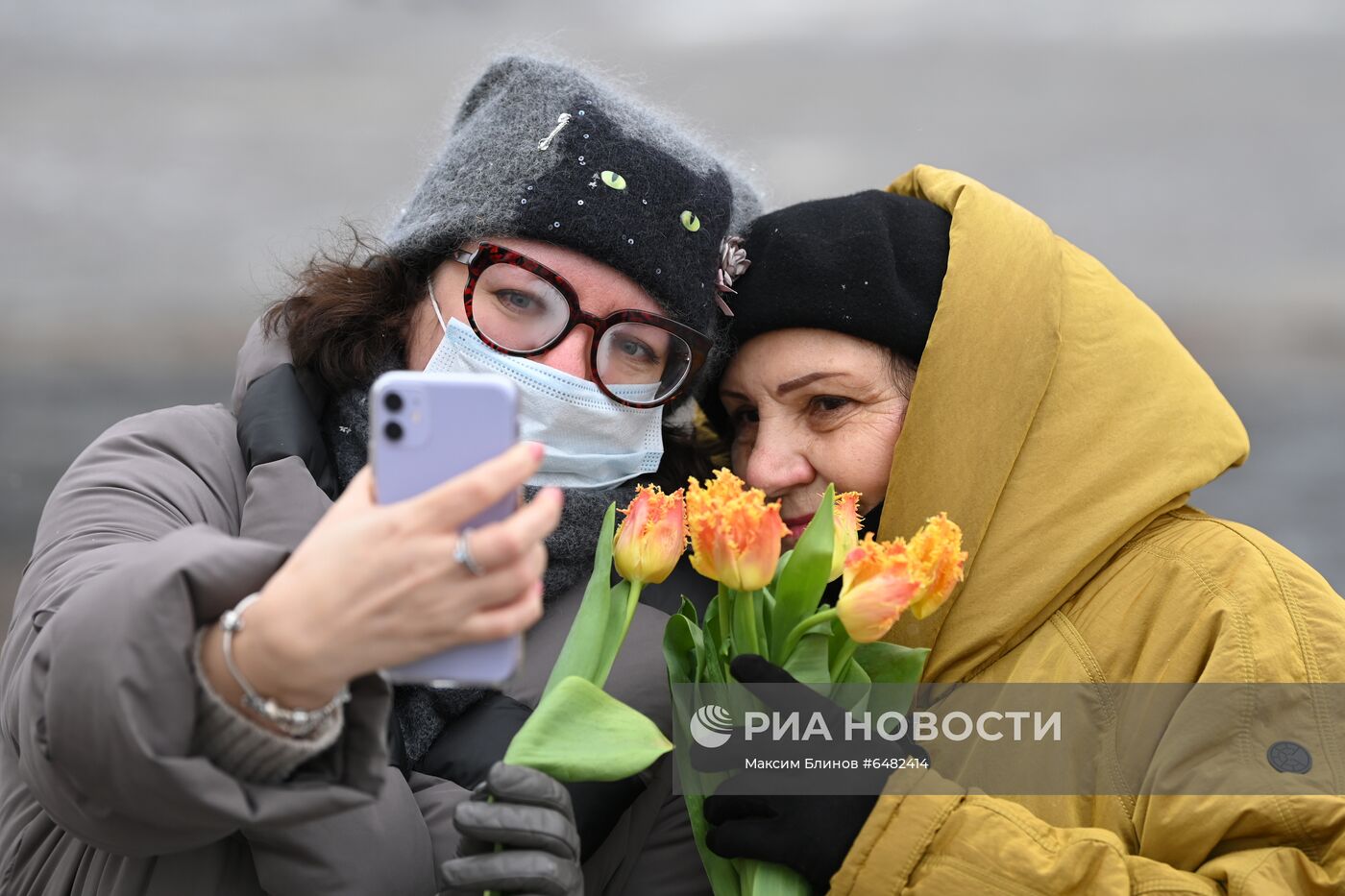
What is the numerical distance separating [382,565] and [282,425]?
0.91m

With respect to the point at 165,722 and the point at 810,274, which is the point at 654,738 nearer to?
the point at 165,722

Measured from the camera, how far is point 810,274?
2.06 m

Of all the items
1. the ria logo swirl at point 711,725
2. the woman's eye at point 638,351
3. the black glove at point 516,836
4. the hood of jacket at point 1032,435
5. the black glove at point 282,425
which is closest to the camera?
the black glove at point 516,836

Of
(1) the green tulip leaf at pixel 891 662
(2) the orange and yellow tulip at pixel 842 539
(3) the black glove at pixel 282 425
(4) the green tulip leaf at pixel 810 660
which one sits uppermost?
(2) the orange and yellow tulip at pixel 842 539

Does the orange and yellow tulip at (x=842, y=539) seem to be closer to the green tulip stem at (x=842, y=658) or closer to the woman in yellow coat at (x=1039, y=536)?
the green tulip stem at (x=842, y=658)

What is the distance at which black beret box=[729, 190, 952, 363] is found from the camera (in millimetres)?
2031

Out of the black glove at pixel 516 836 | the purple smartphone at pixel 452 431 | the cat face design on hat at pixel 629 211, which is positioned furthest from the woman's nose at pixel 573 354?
the purple smartphone at pixel 452 431

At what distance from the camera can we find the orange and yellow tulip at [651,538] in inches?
55.9

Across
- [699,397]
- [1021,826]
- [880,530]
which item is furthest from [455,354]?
[1021,826]

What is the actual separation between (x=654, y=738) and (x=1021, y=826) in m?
0.51

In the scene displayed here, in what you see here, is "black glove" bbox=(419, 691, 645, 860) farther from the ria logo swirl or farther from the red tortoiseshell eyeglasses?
the red tortoiseshell eyeglasses

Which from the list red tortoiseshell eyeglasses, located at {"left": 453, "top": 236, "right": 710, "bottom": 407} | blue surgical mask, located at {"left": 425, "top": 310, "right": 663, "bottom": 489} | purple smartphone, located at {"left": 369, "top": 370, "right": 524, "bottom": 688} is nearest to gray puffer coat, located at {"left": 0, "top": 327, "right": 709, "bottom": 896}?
purple smartphone, located at {"left": 369, "top": 370, "right": 524, "bottom": 688}

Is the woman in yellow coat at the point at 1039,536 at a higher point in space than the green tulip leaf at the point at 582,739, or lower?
higher

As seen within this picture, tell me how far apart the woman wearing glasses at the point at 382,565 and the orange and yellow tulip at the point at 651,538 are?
0.18 metres
